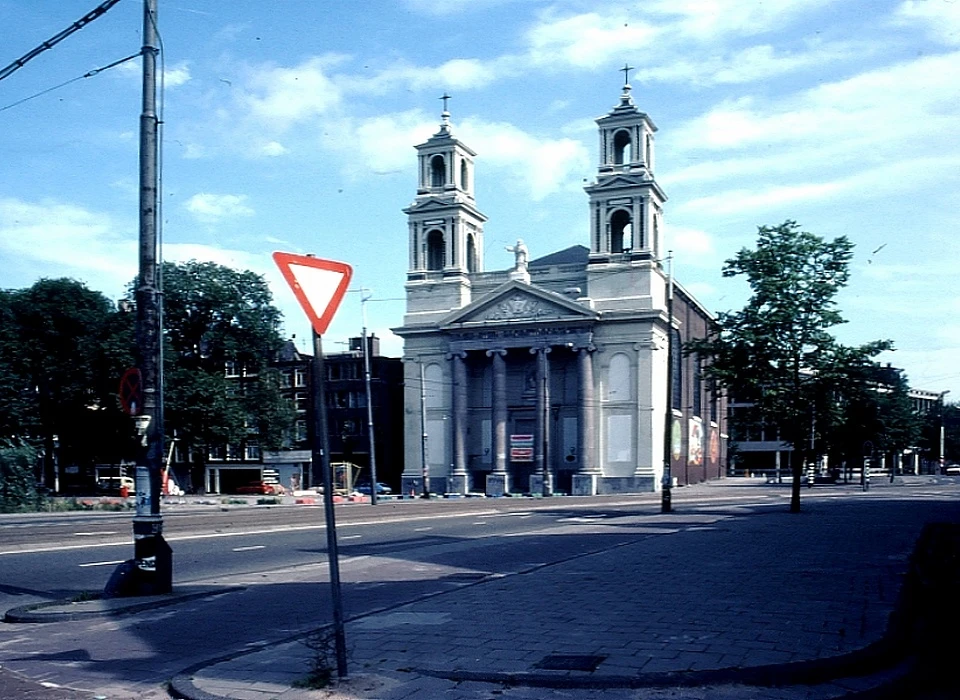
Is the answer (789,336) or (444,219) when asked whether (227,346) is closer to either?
(444,219)

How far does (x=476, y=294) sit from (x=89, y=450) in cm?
2983

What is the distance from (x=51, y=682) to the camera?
7941 mm

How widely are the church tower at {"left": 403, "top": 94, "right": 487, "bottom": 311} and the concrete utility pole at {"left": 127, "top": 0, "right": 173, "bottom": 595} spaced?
6222cm

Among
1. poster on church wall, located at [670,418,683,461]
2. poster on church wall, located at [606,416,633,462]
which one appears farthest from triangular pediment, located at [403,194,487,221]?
poster on church wall, located at [670,418,683,461]

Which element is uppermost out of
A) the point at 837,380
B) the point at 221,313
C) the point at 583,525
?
the point at 221,313

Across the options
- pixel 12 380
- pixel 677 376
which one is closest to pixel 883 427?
pixel 677 376

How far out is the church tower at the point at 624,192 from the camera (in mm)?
70062

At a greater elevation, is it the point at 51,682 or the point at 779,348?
the point at 779,348

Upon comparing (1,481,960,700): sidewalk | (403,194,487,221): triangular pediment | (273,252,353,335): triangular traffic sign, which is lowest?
(1,481,960,700): sidewalk

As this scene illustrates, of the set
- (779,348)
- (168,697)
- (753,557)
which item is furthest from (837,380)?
(168,697)

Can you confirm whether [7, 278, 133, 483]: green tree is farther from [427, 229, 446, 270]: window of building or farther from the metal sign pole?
the metal sign pole

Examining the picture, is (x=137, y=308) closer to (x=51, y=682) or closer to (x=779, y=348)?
(x=51, y=682)

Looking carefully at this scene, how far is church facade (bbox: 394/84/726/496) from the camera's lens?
70.2 m

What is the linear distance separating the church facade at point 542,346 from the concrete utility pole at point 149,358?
56746 mm
